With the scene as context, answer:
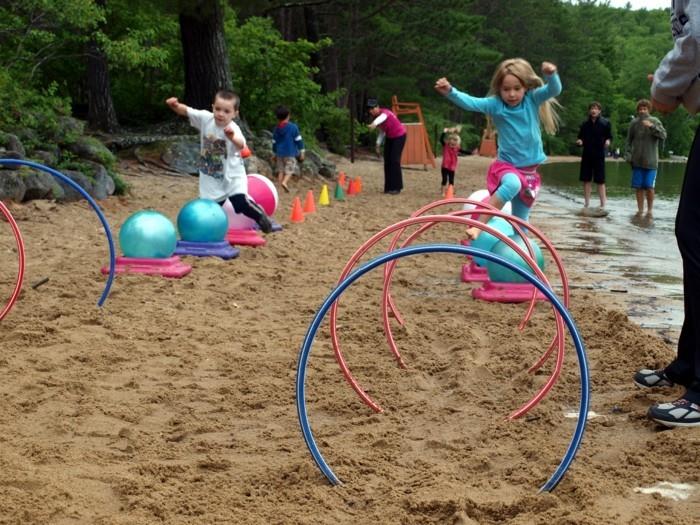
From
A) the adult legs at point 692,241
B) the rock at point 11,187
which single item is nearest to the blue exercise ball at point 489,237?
the adult legs at point 692,241

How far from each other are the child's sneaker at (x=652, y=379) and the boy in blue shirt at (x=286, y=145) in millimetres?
13607

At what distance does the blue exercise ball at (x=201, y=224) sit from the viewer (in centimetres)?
969

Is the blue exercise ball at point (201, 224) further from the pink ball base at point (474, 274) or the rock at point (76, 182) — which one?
the rock at point (76, 182)

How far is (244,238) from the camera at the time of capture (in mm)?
10711

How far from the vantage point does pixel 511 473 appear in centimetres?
398

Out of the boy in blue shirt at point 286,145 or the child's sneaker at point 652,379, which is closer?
the child's sneaker at point 652,379

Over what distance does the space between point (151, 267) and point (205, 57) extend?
12.2 meters

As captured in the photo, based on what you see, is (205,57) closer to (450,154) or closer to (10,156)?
(450,154)

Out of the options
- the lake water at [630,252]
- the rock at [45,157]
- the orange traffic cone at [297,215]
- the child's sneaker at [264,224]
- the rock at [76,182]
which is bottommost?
the lake water at [630,252]

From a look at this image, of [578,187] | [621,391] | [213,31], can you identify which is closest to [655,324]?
[621,391]

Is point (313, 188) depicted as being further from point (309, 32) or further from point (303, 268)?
point (309, 32)

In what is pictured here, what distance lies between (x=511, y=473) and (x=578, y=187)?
935 inches

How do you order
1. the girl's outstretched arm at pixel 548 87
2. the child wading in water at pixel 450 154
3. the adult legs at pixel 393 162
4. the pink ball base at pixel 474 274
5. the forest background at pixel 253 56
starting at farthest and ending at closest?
the child wading in water at pixel 450 154 < the adult legs at pixel 393 162 < the forest background at pixel 253 56 < the pink ball base at pixel 474 274 < the girl's outstretched arm at pixel 548 87

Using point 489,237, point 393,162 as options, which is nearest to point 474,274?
point 489,237
